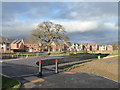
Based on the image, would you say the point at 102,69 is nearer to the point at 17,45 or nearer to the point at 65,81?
the point at 65,81

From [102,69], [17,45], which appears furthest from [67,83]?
[17,45]

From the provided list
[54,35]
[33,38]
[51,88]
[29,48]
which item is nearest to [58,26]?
[54,35]

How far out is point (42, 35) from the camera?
42125 mm

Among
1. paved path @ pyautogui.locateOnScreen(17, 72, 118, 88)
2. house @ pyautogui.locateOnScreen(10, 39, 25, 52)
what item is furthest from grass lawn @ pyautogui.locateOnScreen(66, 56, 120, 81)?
house @ pyautogui.locateOnScreen(10, 39, 25, 52)

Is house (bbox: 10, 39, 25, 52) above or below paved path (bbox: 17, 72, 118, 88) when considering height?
above

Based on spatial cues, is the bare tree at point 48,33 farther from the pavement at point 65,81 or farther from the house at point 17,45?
the house at point 17,45

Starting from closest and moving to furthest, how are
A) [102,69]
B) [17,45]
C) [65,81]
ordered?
[65,81], [102,69], [17,45]

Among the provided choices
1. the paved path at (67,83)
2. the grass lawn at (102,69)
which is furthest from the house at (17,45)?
the paved path at (67,83)

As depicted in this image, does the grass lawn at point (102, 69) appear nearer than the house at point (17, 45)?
Yes

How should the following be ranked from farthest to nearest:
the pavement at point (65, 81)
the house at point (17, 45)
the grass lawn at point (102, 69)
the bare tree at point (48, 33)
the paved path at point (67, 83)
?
the house at point (17, 45) → the bare tree at point (48, 33) → the grass lawn at point (102, 69) → the pavement at point (65, 81) → the paved path at point (67, 83)

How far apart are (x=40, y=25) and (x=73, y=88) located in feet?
122

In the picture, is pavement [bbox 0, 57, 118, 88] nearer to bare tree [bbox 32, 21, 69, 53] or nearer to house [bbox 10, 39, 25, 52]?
bare tree [bbox 32, 21, 69, 53]

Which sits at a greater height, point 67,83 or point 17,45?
point 17,45

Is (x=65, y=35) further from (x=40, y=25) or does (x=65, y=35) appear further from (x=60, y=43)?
(x=40, y=25)
